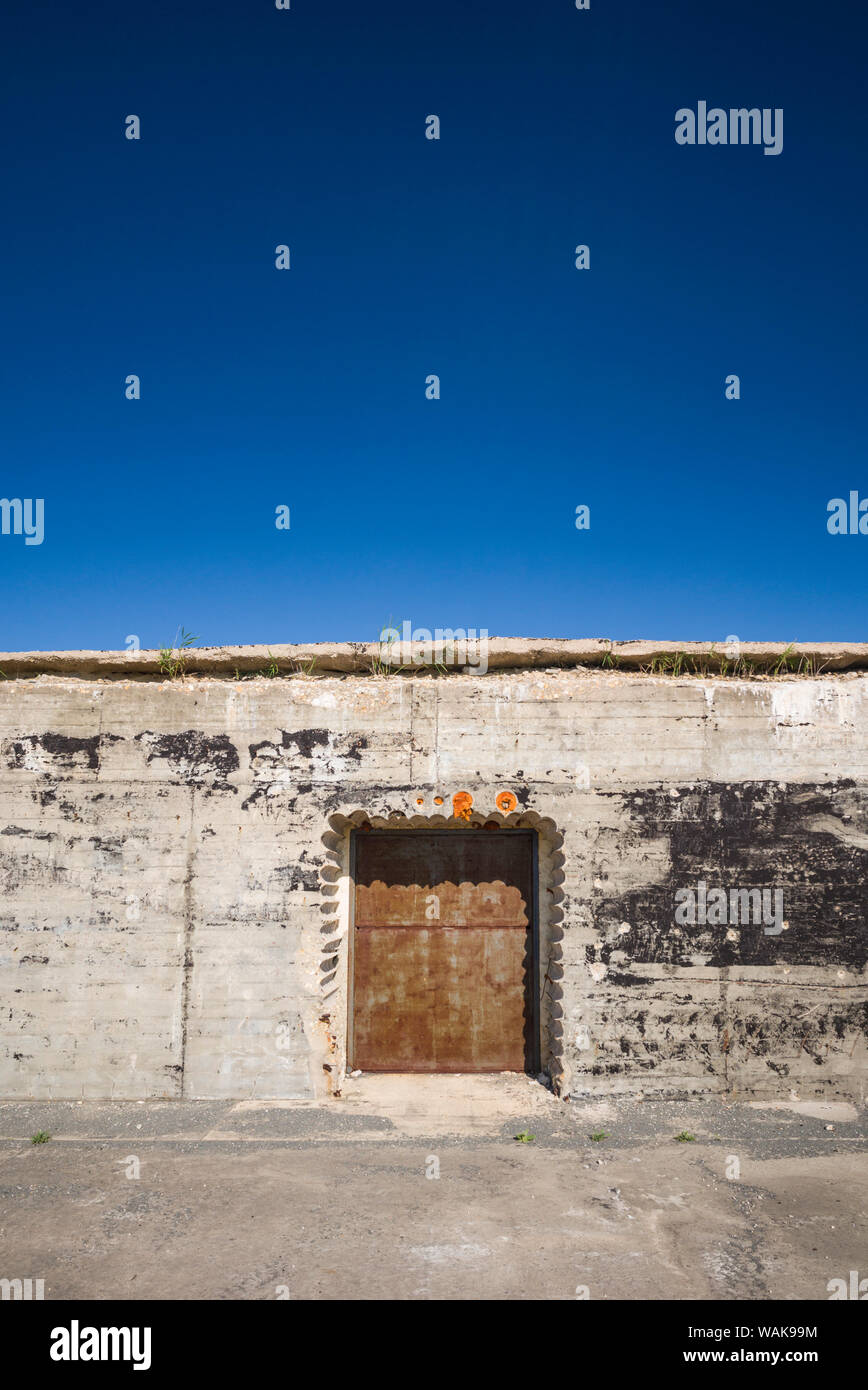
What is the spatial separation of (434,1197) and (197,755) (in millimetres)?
3499

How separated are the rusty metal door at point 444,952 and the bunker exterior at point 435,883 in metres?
0.02

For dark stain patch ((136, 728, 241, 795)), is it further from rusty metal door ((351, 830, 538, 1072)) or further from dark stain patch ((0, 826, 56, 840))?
rusty metal door ((351, 830, 538, 1072))

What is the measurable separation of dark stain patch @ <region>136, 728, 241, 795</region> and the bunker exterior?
18 mm

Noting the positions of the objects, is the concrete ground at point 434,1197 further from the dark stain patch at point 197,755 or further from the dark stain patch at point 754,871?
the dark stain patch at point 197,755

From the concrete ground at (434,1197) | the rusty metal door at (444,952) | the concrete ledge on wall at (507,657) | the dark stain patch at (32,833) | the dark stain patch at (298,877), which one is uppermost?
the concrete ledge on wall at (507,657)

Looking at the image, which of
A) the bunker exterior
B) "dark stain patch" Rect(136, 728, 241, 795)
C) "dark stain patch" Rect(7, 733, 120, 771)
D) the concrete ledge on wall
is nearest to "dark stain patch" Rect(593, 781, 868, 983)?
the bunker exterior

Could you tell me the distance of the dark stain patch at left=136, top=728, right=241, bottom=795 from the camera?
6.13 m

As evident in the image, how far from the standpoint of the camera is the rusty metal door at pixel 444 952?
616 centimetres

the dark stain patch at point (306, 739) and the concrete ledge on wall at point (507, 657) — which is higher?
the concrete ledge on wall at point (507, 657)

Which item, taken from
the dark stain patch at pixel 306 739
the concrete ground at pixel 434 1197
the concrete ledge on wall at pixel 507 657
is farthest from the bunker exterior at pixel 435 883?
the concrete ground at pixel 434 1197

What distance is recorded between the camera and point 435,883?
250 inches

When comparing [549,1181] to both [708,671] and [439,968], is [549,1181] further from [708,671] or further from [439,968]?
[708,671]

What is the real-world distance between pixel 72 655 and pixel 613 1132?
5500 millimetres
